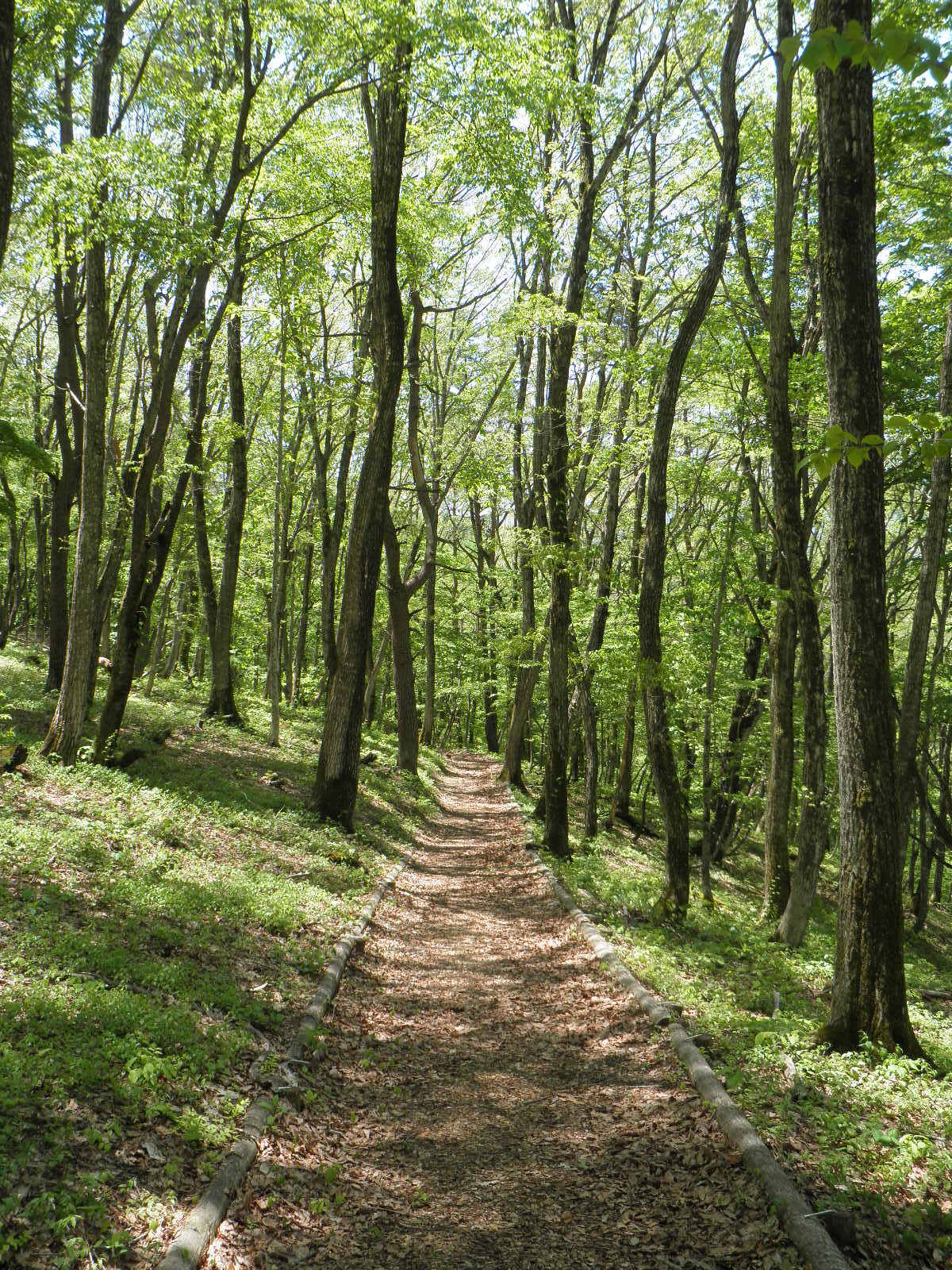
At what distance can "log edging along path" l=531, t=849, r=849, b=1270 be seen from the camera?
126 inches

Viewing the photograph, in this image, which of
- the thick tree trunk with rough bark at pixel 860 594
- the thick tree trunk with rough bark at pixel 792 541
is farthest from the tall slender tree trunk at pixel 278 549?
the thick tree trunk with rough bark at pixel 860 594

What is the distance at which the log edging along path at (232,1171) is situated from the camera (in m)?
3.05

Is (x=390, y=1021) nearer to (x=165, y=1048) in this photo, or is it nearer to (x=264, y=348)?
(x=165, y=1048)

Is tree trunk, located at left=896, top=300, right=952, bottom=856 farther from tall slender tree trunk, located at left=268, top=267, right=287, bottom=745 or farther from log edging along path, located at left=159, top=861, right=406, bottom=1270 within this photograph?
tall slender tree trunk, located at left=268, top=267, right=287, bottom=745

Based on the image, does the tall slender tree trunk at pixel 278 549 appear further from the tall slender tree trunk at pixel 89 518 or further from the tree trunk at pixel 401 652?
the tall slender tree trunk at pixel 89 518

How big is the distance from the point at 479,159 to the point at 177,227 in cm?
475

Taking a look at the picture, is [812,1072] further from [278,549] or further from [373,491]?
[278,549]

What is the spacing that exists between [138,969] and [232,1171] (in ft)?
5.64

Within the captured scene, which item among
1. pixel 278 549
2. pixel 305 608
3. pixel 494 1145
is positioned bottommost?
pixel 494 1145

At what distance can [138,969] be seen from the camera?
501cm

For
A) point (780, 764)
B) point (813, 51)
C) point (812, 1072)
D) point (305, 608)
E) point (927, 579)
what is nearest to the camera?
point (813, 51)

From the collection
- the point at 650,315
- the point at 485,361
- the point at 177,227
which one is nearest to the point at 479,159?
the point at 177,227

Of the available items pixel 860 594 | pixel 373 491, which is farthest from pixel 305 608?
pixel 860 594

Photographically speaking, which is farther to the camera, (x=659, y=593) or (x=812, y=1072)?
(x=659, y=593)
